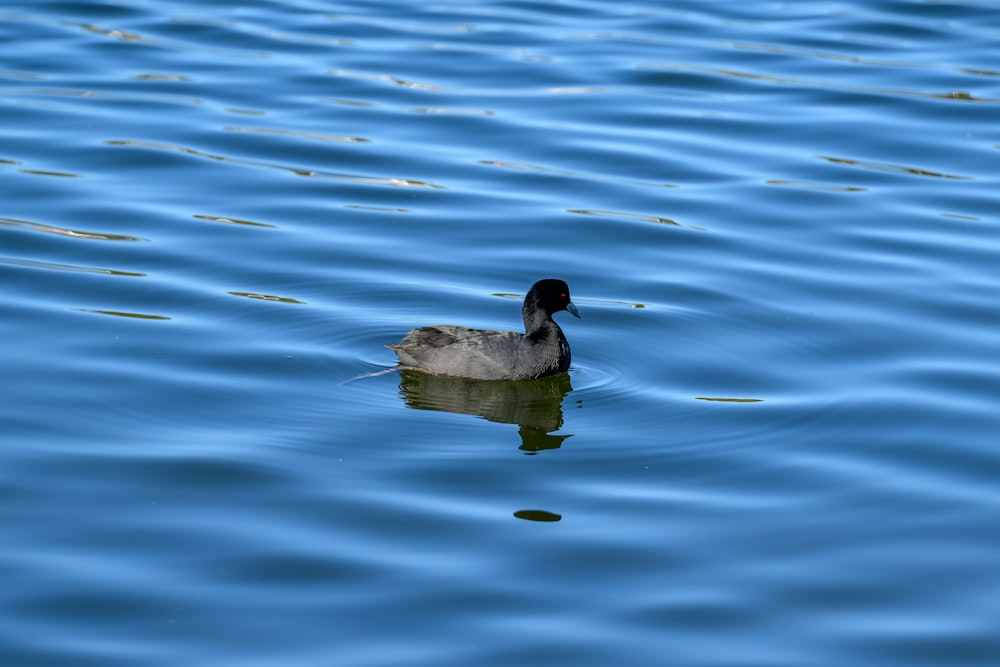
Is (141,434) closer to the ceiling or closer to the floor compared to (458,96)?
closer to the floor

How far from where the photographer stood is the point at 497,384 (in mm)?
11570

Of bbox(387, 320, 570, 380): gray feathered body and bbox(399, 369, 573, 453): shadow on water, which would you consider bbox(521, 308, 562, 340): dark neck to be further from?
bbox(399, 369, 573, 453): shadow on water

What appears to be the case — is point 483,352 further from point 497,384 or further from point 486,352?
point 497,384

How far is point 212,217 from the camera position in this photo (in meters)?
14.9

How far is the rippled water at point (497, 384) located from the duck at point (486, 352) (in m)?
0.14

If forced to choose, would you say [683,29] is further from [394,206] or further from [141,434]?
[141,434]

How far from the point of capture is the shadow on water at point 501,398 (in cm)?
1077

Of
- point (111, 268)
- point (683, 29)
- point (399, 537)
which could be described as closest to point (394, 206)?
point (111, 268)

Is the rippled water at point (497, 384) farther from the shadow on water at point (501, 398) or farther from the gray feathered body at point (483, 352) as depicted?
the gray feathered body at point (483, 352)

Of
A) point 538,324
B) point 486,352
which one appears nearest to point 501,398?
point 486,352

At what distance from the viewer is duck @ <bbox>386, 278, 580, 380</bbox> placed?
1133 cm

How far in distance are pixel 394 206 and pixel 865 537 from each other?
768cm

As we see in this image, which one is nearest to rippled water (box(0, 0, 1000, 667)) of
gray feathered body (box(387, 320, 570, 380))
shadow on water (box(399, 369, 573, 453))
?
shadow on water (box(399, 369, 573, 453))

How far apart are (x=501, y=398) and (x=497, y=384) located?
0.23m
